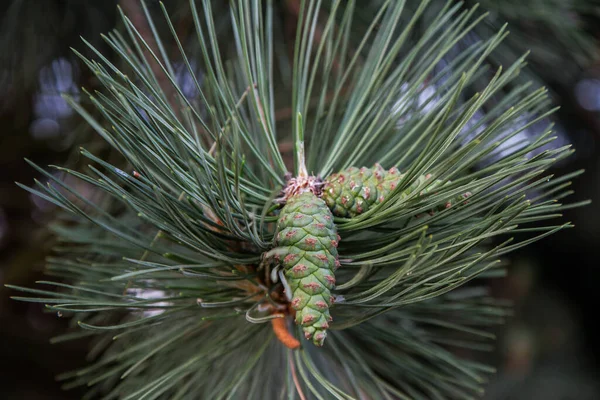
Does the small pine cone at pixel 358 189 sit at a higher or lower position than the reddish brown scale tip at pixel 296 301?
higher

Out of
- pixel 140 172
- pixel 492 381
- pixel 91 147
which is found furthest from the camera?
pixel 492 381

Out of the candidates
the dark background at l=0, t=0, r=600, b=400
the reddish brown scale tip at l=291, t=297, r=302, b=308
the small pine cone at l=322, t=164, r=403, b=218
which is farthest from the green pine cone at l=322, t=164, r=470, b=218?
the dark background at l=0, t=0, r=600, b=400

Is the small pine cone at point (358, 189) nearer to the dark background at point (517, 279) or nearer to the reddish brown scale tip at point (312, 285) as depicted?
the reddish brown scale tip at point (312, 285)

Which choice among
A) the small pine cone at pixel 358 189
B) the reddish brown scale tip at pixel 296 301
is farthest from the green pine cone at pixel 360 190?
the reddish brown scale tip at pixel 296 301

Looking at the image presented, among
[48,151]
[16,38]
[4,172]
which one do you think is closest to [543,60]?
[16,38]

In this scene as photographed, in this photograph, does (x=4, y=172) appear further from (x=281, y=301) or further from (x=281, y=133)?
(x=281, y=301)

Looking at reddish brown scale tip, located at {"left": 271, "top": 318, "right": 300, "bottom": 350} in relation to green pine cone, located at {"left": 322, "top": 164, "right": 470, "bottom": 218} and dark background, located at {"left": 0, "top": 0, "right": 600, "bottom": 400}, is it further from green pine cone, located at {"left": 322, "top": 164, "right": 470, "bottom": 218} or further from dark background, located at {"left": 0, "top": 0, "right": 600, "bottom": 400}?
dark background, located at {"left": 0, "top": 0, "right": 600, "bottom": 400}
